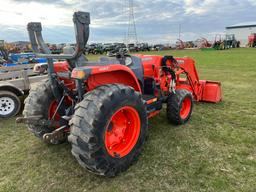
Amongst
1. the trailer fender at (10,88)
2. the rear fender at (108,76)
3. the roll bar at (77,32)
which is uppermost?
the roll bar at (77,32)

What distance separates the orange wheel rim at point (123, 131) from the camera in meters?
3.04

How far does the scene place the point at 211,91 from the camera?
5.80 m

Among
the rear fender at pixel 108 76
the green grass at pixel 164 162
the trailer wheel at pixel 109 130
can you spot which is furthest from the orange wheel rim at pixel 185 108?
the trailer wheel at pixel 109 130

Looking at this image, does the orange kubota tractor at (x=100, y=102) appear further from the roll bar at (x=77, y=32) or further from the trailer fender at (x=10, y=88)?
the trailer fender at (x=10, y=88)


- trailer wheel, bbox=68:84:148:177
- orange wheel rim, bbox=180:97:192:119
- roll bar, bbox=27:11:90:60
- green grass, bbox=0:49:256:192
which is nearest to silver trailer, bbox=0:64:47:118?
green grass, bbox=0:49:256:192

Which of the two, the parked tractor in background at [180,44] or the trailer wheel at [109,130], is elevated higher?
the parked tractor in background at [180,44]

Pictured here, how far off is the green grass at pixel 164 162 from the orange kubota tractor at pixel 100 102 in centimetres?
28

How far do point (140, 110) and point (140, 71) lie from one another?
3.45 ft

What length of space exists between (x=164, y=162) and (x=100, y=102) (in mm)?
1322

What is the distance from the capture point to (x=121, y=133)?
3.19 m

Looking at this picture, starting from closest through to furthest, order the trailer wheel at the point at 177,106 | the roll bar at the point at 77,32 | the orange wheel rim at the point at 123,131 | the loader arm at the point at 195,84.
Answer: the roll bar at the point at 77,32 < the orange wheel rim at the point at 123,131 < the trailer wheel at the point at 177,106 < the loader arm at the point at 195,84

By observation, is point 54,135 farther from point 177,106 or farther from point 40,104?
point 177,106

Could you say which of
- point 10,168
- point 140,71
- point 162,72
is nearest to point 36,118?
point 10,168

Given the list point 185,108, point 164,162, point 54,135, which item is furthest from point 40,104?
point 185,108
